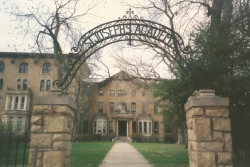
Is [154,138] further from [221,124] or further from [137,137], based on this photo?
[221,124]

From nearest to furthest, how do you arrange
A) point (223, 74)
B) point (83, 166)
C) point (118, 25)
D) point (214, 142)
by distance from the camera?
1. point (214, 142)
2. point (118, 25)
3. point (223, 74)
4. point (83, 166)

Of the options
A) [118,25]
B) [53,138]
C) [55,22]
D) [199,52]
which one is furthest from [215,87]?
[55,22]

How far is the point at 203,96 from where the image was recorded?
16.3ft

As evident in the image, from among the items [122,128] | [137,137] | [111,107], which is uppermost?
[111,107]

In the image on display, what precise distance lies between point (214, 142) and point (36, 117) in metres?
3.81

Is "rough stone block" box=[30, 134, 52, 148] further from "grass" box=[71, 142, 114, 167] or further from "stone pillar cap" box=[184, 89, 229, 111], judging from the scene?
"grass" box=[71, 142, 114, 167]

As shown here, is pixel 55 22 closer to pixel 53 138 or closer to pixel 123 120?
pixel 53 138

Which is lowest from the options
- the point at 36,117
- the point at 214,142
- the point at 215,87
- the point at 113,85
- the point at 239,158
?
the point at 239,158

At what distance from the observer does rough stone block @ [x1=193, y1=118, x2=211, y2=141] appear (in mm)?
4785

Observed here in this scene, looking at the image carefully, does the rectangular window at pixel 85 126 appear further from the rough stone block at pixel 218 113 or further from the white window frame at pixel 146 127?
the rough stone block at pixel 218 113

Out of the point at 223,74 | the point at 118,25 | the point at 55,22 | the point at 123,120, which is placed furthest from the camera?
the point at 123,120

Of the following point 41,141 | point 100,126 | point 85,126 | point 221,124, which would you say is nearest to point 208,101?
point 221,124

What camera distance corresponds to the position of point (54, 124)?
495 centimetres

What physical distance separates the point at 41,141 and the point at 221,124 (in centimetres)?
381
